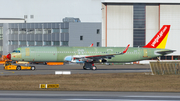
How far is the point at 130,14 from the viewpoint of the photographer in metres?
93.6

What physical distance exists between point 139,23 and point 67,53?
151 ft

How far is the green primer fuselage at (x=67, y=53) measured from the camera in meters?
52.1

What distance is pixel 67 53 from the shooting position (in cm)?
5341

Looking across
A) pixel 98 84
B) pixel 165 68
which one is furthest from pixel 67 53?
pixel 98 84

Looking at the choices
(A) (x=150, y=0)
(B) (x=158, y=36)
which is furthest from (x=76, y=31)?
(B) (x=158, y=36)

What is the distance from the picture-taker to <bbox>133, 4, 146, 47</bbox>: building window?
93.6 m

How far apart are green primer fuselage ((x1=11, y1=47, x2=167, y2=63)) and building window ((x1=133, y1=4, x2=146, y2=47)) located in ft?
121

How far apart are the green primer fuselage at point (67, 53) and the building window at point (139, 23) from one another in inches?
1448

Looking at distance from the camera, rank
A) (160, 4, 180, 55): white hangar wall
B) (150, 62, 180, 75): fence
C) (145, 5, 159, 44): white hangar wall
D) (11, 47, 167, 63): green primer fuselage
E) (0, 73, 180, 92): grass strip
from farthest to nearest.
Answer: (145, 5, 159, 44): white hangar wall, (160, 4, 180, 55): white hangar wall, (11, 47, 167, 63): green primer fuselage, (150, 62, 180, 75): fence, (0, 73, 180, 92): grass strip

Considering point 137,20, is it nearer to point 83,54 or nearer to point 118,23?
point 118,23

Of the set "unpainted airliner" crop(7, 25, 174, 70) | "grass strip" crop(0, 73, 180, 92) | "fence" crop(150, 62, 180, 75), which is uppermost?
"unpainted airliner" crop(7, 25, 174, 70)

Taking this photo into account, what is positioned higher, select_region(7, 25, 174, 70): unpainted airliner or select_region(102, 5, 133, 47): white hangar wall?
select_region(102, 5, 133, 47): white hangar wall

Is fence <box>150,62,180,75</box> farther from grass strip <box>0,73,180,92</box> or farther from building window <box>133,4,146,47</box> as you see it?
building window <box>133,4,146,47</box>

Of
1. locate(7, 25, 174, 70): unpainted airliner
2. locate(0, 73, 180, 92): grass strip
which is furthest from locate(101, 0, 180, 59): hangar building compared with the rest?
locate(0, 73, 180, 92): grass strip
